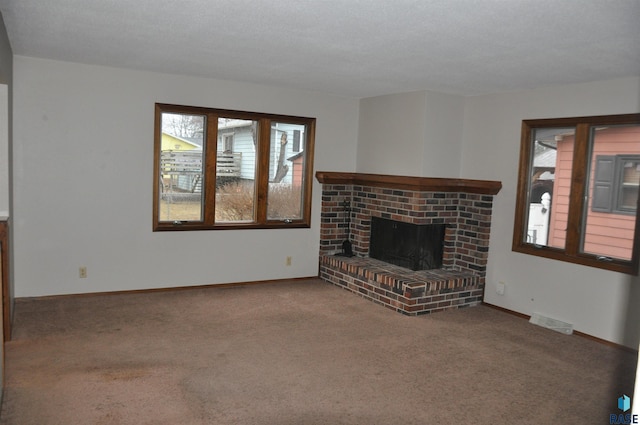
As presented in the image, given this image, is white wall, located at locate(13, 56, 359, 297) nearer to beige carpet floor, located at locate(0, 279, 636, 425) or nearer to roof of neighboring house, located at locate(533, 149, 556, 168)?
beige carpet floor, located at locate(0, 279, 636, 425)

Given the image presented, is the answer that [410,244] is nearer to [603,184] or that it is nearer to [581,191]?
[581,191]

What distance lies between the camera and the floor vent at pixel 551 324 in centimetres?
463

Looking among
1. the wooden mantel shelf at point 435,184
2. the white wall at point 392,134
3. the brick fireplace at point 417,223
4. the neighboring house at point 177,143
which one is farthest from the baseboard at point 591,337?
the neighboring house at point 177,143

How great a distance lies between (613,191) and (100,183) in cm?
487

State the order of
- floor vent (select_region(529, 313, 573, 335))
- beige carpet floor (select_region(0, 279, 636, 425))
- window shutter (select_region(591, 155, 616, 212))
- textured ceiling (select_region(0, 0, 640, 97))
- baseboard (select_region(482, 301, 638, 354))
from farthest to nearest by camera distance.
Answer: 1. floor vent (select_region(529, 313, 573, 335))
2. window shutter (select_region(591, 155, 616, 212))
3. baseboard (select_region(482, 301, 638, 354))
4. beige carpet floor (select_region(0, 279, 636, 425))
5. textured ceiling (select_region(0, 0, 640, 97))

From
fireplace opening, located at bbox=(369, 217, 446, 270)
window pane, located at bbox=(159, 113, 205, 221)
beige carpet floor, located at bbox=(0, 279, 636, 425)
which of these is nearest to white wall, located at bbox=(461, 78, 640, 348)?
beige carpet floor, located at bbox=(0, 279, 636, 425)

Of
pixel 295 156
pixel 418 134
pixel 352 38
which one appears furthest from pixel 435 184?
pixel 352 38

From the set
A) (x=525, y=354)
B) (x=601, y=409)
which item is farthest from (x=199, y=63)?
(x=601, y=409)

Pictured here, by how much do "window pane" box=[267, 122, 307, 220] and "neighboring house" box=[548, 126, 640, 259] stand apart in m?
3.01

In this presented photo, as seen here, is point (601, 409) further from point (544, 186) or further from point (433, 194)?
point (433, 194)

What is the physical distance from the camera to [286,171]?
6086mm

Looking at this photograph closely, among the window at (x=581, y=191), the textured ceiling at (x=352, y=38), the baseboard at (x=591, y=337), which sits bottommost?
the baseboard at (x=591, y=337)

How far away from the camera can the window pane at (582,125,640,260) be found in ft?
14.2

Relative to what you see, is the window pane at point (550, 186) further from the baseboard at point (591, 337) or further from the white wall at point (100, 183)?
the white wall at point (100, 183)
